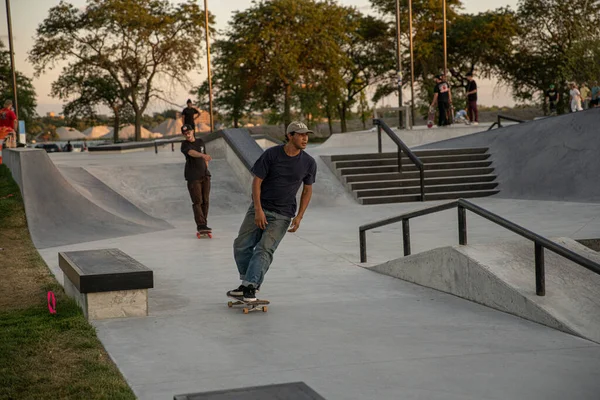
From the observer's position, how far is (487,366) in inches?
204

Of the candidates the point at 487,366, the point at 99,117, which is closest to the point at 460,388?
the point at 487,366

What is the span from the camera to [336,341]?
234 inches

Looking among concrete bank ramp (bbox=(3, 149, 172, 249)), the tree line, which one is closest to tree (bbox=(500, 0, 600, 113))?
the tree line

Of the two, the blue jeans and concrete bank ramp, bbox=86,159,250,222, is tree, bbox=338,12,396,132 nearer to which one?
concrete bank ramp, bbox=86,159,250,222

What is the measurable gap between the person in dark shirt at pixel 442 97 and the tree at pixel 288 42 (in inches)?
1153

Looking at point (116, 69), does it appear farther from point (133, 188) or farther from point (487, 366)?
point (487, 366)

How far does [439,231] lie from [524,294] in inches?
229

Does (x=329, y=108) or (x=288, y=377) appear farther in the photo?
(x=329, y=108)

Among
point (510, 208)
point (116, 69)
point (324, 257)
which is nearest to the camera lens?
point (324, 257)

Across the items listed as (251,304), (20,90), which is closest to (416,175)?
(251,304)

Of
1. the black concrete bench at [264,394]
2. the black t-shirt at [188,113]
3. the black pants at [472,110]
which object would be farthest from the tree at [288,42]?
the black concrete bench at [264,394]

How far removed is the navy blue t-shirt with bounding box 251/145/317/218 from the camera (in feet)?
22.3

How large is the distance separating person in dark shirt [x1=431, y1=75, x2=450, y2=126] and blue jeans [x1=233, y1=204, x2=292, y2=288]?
700 inches

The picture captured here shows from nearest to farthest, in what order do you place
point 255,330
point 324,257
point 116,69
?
1. point 255,330
2. point 324,257
3. point 116,69
